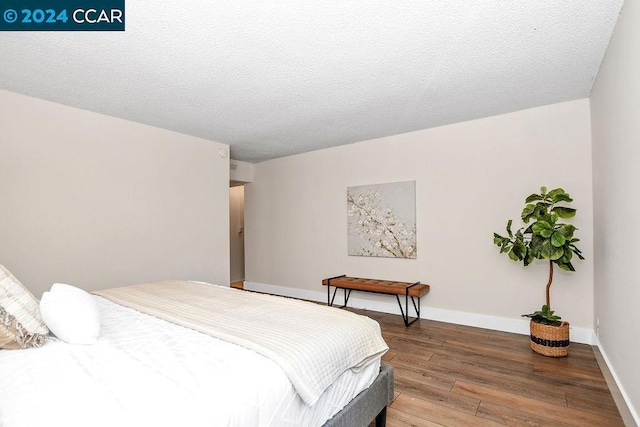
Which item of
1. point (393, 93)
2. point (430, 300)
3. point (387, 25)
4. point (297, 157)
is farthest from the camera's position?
point (297, 157)

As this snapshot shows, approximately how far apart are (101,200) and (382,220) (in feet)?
11.3

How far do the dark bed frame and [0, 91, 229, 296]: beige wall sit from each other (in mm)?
3198

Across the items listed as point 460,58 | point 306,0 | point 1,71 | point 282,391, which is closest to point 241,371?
point 282,391

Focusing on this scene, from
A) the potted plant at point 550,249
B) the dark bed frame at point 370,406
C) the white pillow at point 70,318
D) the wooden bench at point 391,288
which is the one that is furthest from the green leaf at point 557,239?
the white pillow at point 70,318

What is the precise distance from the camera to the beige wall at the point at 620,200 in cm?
174

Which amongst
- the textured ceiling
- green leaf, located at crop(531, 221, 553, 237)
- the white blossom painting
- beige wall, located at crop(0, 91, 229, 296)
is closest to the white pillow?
the textured ceiling

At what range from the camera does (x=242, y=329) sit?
1657 millimetres

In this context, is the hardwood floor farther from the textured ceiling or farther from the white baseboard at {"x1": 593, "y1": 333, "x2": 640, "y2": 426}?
the textured ceiling

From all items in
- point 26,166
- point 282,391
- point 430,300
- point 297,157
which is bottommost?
point 430,300

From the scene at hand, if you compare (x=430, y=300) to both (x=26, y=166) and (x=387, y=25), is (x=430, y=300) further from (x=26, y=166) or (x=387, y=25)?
(x=26, y=166)

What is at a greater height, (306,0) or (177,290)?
(306,0)

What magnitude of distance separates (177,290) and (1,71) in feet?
7.46

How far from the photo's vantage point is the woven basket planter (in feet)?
9.12

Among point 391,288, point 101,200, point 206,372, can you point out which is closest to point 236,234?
point 101,200
